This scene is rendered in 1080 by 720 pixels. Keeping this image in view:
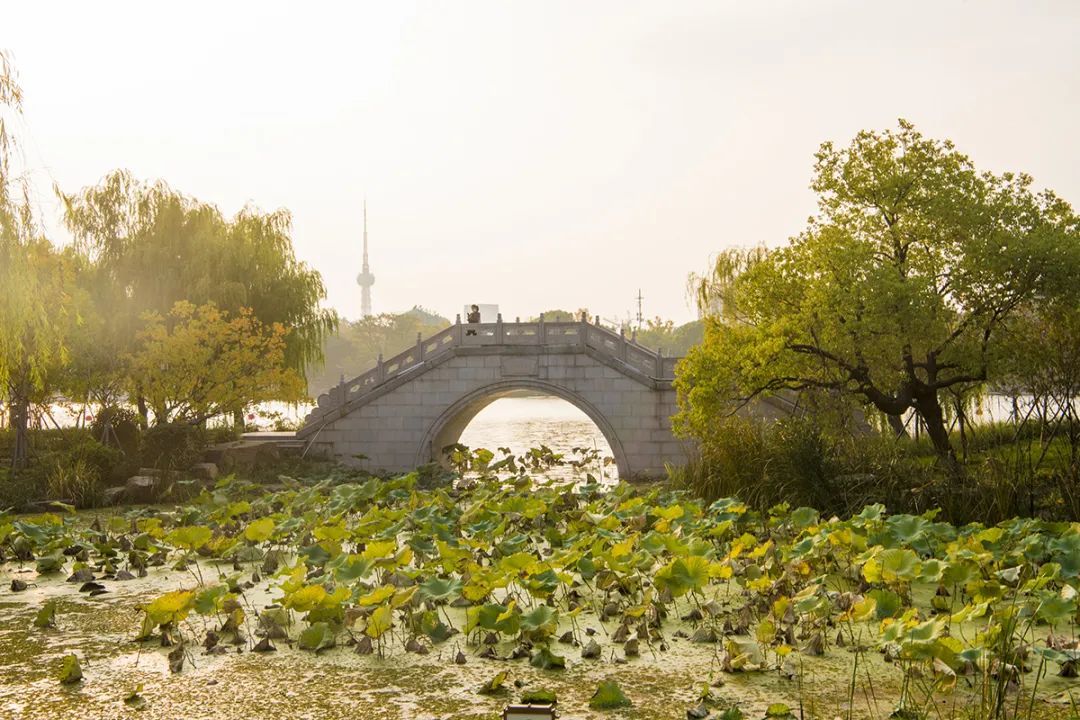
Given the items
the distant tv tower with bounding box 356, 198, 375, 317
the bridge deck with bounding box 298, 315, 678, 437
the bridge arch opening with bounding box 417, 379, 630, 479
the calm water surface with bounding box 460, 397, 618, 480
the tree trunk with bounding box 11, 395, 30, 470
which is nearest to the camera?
the tree trunk with bounding box 11, 395, 30, 470

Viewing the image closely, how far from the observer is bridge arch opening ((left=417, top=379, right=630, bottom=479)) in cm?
1958

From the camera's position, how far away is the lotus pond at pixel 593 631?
5363 mm

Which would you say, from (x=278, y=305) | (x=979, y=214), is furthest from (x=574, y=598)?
(x=278, y=305)

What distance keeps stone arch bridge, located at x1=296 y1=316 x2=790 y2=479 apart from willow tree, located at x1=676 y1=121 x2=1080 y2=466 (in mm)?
5192

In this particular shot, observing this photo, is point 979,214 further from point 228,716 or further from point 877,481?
point 228,716

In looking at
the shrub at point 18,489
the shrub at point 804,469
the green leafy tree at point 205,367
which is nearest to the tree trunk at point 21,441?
the shrub at point 18,489

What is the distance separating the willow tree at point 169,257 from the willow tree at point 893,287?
10.9 meters

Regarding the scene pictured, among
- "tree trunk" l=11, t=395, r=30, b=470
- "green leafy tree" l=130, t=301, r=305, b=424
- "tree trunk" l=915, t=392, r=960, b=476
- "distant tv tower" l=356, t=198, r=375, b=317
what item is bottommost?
"tree trunk" l=915, t=392, r=960, b=476

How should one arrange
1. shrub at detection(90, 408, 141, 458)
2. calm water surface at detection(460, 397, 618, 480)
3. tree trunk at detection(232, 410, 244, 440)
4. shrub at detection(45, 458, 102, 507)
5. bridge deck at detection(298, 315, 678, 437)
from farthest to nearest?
calm water surface at detection(460, 397, 618, 480)
tree trunk at detection(232, 410, 244, 440)
bridge deck at detection(298, 315, 678, 437)
shrub at detection(90, 408, 141, 458)
shrub at detection(45, 458, 102, 507)

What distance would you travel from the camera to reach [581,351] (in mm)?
19484

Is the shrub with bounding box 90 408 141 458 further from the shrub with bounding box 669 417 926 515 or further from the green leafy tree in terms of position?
the shrub with bounding box 669 417 926 515

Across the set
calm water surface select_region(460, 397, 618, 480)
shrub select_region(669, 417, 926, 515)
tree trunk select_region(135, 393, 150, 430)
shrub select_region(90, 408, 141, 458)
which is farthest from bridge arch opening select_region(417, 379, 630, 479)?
shrub select_region(669, 417, 926, 515)

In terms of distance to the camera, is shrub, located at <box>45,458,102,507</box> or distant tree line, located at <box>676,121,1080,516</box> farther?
shrub, located at <box>45,458,102,507</box>

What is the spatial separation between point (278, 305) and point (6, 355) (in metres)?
9.44
